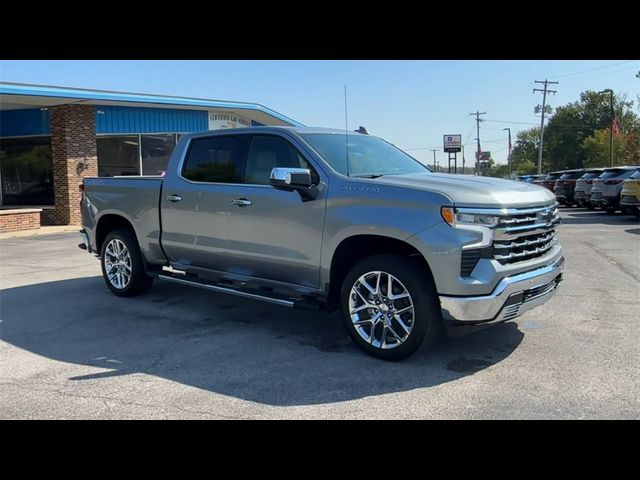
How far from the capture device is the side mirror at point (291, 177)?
195 inches

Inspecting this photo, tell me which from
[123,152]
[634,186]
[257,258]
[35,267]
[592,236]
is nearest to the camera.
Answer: [257,258]

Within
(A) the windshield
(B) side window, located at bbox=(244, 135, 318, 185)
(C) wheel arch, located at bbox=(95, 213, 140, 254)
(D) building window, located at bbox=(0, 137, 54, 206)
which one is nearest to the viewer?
(A) the windshield

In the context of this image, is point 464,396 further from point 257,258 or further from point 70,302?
point 70,302

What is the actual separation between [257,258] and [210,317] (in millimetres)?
1113

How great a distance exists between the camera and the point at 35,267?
33.9 feet

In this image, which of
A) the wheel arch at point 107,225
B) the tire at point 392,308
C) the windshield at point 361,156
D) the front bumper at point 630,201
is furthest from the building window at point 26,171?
the front bumper at point 630,201

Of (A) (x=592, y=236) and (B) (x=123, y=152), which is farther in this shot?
(B) (x=123, y=152)

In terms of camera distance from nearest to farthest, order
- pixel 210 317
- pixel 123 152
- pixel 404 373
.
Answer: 1. pixel 404 373
2. pixel 210 317
3. pixel 123 152

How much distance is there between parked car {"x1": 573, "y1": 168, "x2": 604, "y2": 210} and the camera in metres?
23.0

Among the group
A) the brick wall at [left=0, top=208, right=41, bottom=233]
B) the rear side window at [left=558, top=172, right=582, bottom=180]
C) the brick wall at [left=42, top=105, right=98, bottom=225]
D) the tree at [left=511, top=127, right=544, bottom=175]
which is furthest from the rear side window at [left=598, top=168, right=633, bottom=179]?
the tree at [left=511, top=127, right=544, bottom=175]

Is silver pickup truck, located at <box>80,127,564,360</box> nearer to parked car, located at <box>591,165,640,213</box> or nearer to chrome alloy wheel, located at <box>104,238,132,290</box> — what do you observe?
chrome alloy wheel, located at <box>104,238,132,290</box>

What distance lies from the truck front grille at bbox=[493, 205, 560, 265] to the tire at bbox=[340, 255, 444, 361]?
2.06 ft

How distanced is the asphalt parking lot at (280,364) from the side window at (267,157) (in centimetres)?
159

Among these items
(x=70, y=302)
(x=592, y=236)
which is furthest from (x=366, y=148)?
(x=592, y=236)
